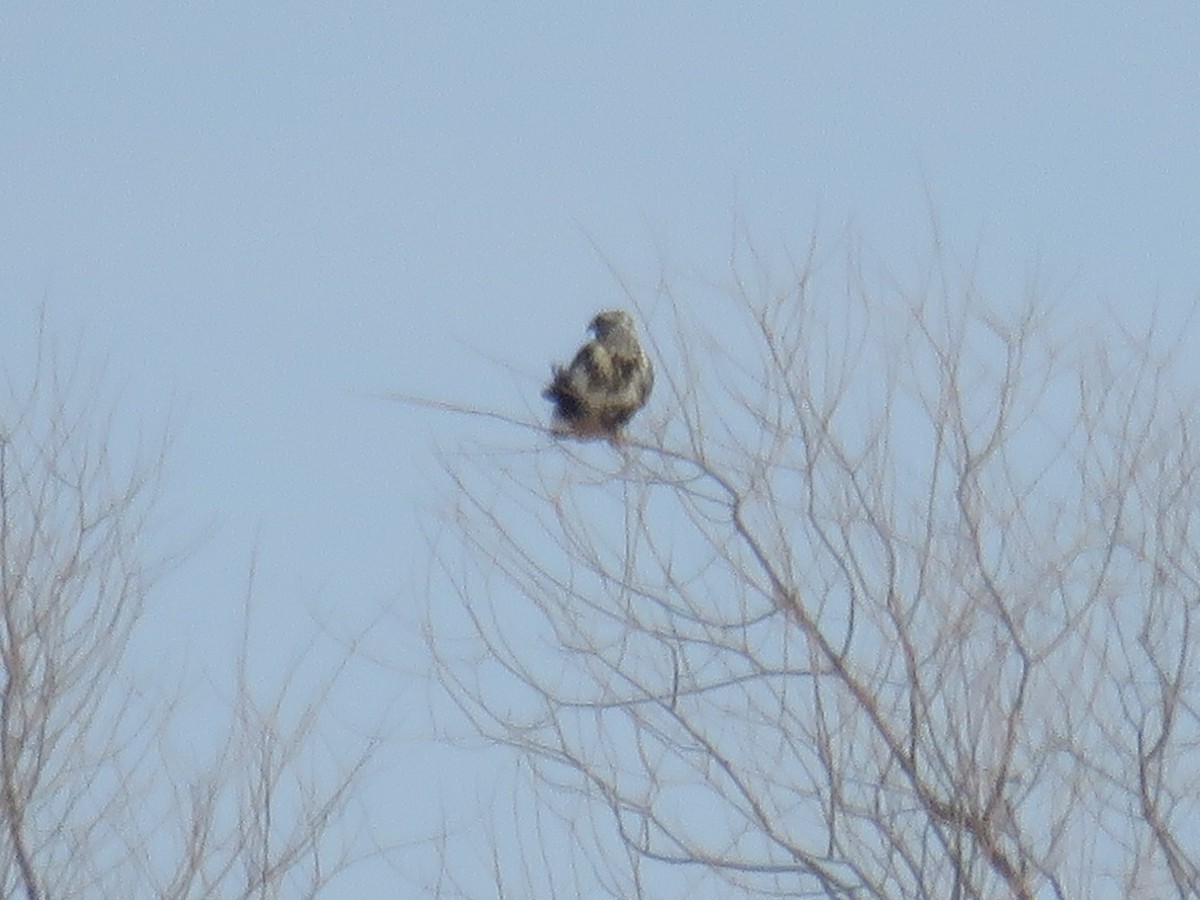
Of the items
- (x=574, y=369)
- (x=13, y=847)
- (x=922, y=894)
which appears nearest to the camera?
(x=922, y=894)

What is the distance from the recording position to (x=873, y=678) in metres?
7.12

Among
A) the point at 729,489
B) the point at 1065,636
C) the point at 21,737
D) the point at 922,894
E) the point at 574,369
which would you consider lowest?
the point at 922,894

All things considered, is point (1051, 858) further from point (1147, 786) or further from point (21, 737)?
point (21, 737)

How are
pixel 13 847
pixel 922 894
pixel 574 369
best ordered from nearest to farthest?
1. pixel 922 894
2. pixel 13 847
3. pixel 574 369

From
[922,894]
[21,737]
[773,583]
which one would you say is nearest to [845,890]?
[922,894]

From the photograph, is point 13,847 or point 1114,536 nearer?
point 1114,536

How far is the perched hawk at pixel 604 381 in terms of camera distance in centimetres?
978

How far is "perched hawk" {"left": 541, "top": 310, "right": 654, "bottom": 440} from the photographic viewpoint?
32.1ft

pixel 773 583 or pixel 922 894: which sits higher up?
pixel 773 583

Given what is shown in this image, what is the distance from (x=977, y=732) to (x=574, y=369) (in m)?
3.70

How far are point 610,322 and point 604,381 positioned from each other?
64 cm

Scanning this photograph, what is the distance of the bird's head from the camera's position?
10633 millimetres

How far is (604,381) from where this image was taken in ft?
33.2

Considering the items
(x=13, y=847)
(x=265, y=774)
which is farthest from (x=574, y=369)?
(x=13, y=847)
